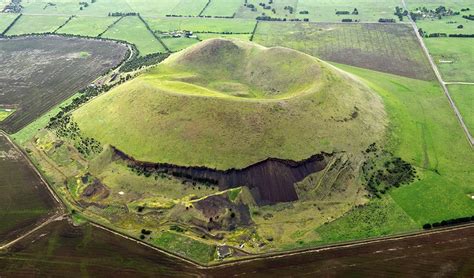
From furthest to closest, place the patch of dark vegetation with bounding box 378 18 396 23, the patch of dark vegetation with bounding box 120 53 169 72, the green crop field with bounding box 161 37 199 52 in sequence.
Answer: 1. the patch of dark vegetation with bounding box 378 18 396 23
2. the green crop field with bounding box 161 37 199 52
3. the patch of dark vegetation with bounding box 120 53 169 72

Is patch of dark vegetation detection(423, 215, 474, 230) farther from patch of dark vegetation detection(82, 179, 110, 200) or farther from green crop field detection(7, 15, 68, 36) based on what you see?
green crop field detection(7, 15, 68, 36)

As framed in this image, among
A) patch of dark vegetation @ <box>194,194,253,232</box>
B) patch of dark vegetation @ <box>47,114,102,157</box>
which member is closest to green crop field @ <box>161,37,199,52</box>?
patch of dark vegetation @ <box>47,114,102,157</box>

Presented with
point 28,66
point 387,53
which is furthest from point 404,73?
point 28,66

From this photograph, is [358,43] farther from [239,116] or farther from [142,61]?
[239,116]

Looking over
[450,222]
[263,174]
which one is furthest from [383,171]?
[263,174]

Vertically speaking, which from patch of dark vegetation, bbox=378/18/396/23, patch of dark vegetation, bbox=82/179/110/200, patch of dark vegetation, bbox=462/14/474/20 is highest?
patch of dark vegetation, bbox=462/14/474/20
